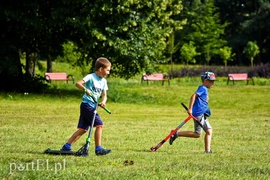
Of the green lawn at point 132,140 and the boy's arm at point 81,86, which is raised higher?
the boy's arm at point 81,86

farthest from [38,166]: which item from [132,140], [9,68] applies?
[9,68]

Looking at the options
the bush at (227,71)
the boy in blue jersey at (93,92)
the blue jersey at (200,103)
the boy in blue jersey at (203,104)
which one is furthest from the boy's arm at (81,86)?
the bush at (227,71)

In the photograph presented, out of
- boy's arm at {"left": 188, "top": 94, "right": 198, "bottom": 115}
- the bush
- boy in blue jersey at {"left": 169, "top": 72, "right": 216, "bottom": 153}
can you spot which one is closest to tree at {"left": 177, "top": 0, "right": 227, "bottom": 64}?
the bush

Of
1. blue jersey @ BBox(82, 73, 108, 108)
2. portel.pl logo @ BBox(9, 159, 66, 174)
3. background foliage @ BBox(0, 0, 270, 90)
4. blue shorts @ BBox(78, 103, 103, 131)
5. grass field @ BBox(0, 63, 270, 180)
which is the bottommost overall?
grass field @ BBox(0, 63, 270, 180)

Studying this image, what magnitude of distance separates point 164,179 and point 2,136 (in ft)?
22.1

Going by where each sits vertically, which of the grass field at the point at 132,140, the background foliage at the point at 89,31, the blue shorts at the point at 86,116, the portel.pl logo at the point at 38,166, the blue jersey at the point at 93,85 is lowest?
the grass field at the point at 132,140

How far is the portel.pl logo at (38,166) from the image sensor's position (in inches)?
323

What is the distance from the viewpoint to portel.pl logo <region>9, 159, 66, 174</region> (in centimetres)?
819

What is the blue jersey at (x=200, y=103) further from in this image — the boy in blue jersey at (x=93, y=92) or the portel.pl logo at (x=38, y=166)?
the portel.pl logo at (x=38, y=166)

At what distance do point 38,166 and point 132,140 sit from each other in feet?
18.4

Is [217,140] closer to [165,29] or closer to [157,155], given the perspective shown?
[157,155]

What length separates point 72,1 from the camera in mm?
27672

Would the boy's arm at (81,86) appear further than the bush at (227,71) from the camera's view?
No

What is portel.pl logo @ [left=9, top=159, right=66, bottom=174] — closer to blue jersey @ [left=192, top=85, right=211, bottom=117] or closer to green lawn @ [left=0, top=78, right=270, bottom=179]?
green lawn @ [left=0, top=78, right=270, bottom=179]
